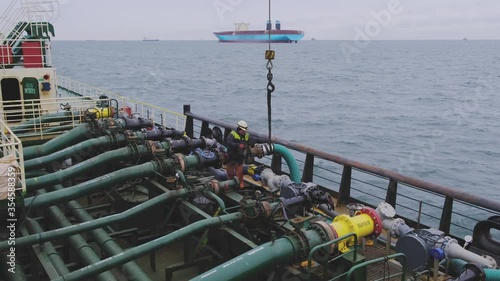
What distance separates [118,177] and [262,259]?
403 cm

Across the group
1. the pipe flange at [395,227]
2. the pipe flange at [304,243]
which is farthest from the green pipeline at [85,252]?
the pipe flange at [395,227]

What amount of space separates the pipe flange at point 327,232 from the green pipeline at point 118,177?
383 cm

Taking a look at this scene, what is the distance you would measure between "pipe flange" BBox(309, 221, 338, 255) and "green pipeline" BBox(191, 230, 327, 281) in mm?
63

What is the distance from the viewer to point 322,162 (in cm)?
2581

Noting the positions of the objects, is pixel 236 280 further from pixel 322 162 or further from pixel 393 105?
pixel 393 105

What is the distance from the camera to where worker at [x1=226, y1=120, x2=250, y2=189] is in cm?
988

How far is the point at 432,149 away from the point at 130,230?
923 inches

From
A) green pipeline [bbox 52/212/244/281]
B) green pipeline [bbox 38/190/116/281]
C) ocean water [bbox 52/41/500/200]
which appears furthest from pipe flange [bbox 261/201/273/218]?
ocean water [bbox 52/41/500/200]

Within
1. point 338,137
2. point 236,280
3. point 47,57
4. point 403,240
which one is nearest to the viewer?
point 236,280

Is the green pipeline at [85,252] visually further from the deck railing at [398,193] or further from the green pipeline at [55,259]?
the deck railing at [398,193]

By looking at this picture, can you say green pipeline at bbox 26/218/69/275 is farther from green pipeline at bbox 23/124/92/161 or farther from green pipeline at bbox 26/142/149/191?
green pipeline at bbox 23/124/92/161

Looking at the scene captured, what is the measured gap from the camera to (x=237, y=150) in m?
9.98

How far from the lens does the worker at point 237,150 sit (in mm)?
9875

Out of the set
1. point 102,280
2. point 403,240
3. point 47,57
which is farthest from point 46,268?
point 47,57
